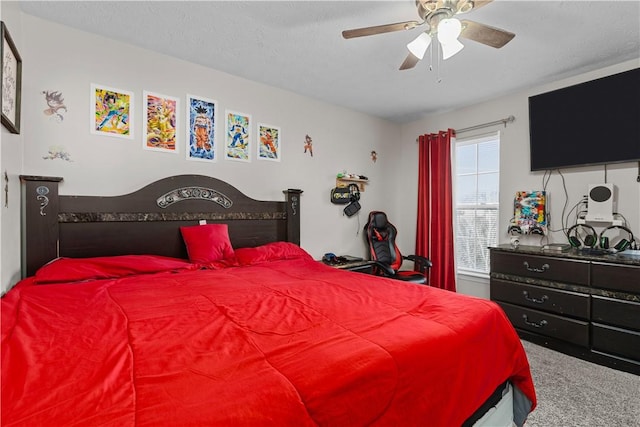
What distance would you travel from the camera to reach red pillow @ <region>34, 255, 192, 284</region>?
1.93m

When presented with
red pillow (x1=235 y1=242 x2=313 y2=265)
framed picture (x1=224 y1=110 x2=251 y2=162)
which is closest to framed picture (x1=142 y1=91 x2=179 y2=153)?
framed picture (x1=224 y1=110 x2=251 y2=162)

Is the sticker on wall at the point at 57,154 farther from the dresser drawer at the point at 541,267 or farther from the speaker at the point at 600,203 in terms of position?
the speaker at the point at 600,203

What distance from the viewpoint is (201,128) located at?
295 centimetres

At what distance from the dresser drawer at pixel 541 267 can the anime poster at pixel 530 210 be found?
52 centimetres

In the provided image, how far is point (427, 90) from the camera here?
346 centimetres

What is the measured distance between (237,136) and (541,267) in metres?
3.13

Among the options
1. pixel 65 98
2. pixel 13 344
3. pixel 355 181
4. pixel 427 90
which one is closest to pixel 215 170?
pixel 65 98

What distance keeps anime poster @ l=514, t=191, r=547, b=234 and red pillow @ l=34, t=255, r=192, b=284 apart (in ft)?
11.0

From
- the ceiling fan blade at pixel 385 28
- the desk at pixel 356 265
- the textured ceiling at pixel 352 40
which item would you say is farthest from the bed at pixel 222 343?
the ceiling fan blade at pixel 385 28

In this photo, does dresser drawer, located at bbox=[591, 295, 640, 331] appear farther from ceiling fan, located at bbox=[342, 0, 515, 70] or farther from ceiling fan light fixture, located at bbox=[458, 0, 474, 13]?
ceiling fan light fixture, located at bbox=[458, 0, 474, 13]

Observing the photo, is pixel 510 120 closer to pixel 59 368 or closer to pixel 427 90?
pixel 427 90

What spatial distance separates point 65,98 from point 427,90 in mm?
3313

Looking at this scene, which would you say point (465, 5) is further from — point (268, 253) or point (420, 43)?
point (268, 253)

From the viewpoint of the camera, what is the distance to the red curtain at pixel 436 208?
3.93 m
